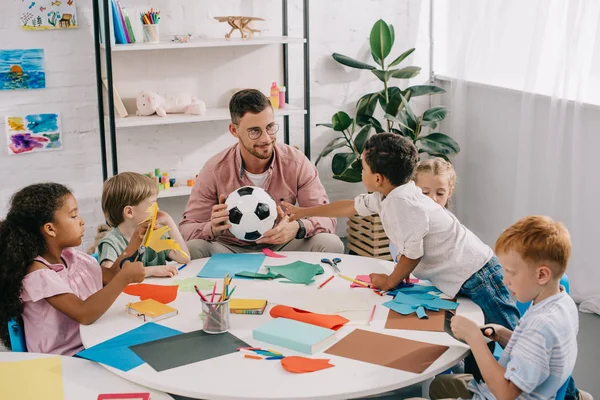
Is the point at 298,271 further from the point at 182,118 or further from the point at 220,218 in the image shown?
the point at 182,118

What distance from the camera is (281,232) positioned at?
8.78 feet

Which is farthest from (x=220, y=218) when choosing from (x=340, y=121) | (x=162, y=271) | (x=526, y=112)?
(x=526, y=112)

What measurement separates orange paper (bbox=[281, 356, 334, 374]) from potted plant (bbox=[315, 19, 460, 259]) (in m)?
2.22

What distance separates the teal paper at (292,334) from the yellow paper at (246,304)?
0.35 ft

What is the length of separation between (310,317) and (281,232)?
77 cm

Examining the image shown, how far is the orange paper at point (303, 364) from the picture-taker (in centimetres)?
166

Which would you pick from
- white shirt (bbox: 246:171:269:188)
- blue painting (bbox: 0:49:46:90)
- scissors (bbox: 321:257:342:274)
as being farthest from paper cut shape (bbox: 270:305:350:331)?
blue painting (bbox: 0:49:46:90)

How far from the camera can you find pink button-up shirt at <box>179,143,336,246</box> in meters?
2.96

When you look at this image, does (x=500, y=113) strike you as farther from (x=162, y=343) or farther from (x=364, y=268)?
(x=162, y=343)

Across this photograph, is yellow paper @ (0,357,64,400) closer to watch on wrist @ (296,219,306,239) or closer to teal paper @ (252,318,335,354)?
teal paper @ (252,318,335,354)

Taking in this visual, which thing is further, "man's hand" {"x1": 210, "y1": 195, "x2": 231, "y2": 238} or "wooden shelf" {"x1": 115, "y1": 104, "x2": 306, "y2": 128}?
"wooden shelf" {"x1": 115, "y1": 104, "x2": 306, "y2": 128}

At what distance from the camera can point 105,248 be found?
2.39m

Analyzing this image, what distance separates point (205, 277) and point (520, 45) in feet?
7.52

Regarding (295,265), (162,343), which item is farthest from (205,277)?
(162,343)
